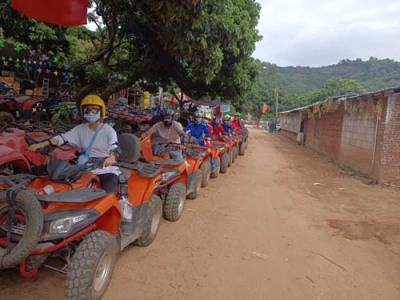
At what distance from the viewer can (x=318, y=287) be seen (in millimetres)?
4055

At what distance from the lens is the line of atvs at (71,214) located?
2762 mm

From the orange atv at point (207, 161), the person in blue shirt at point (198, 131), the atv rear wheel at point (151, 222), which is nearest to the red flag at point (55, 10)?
the atv rear wheel at point (151, 222)

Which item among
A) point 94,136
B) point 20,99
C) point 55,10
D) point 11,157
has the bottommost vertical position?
point 11,157

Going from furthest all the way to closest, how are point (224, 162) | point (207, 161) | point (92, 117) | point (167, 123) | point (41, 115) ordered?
point (224, 162)
point (41, 115)
point (207, 161)
point (167, 123)
point (92, 117)

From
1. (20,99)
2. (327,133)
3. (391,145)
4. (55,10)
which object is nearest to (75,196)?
(55,10)

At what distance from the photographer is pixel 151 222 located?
4.72 metres

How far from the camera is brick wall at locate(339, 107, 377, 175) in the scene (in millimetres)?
12367

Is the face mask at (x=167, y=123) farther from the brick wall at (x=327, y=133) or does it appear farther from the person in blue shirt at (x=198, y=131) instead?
the brick wall at (x=327, y=133)

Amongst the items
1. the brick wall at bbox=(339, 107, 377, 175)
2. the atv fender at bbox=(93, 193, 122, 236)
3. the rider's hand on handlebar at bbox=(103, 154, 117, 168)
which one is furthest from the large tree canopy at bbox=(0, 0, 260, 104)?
the brick wall at bbox=(339, 107, 377, 175)

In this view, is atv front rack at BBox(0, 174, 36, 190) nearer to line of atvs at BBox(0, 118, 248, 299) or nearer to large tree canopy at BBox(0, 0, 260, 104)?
line of atvs at BBox(0, 118, 248, 299)

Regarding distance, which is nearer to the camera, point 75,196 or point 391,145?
point 75,196

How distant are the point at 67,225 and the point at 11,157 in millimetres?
1600

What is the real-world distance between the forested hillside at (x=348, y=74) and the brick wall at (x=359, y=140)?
46.5 metres

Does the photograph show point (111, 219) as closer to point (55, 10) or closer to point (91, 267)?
point (91, 267)
